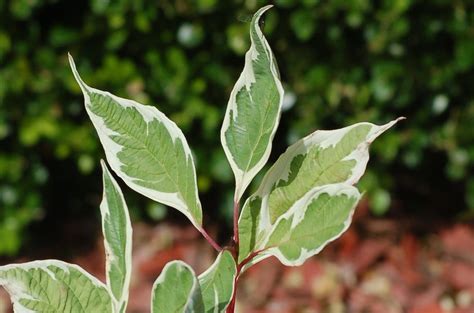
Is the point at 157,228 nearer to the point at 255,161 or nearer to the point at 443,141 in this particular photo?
the point at 443,141

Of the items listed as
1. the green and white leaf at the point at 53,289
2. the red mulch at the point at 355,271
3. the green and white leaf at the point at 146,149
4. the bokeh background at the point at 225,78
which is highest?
the green and white leaf at the point at 146,149

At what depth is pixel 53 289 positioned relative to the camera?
0.93 meters

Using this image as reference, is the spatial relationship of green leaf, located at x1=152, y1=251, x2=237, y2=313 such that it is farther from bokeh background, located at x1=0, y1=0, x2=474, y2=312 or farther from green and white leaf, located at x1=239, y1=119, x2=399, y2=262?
bokeh background, located at x1=0, y1=0, x2=474, y2=312

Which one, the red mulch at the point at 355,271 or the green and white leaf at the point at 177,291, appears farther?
the red mulch at the point at 355,271

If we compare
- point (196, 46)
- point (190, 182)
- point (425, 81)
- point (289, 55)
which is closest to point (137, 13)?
point (196, 46)

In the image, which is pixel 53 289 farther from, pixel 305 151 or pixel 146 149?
pixel 305 151

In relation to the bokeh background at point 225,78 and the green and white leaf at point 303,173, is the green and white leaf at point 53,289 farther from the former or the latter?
the bokeh background at point 225,78

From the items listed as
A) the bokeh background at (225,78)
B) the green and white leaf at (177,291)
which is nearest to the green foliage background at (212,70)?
the bokeh background at (225,78)

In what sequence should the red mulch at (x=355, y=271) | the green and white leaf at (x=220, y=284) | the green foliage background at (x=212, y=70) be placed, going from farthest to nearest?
1. the red mulch at (x=355, y=271)
2. the green foliage background at (x=212, y=70)
3. the green and white leaf at (x=220, y=284)

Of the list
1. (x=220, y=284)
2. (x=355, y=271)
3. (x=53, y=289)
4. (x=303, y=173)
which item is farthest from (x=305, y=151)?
(x=355, y=271)

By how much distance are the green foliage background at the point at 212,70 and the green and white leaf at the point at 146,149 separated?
94.7 inches

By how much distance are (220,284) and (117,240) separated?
12 centimetres

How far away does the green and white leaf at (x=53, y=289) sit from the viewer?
915 millimetres

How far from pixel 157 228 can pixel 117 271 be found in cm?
335
